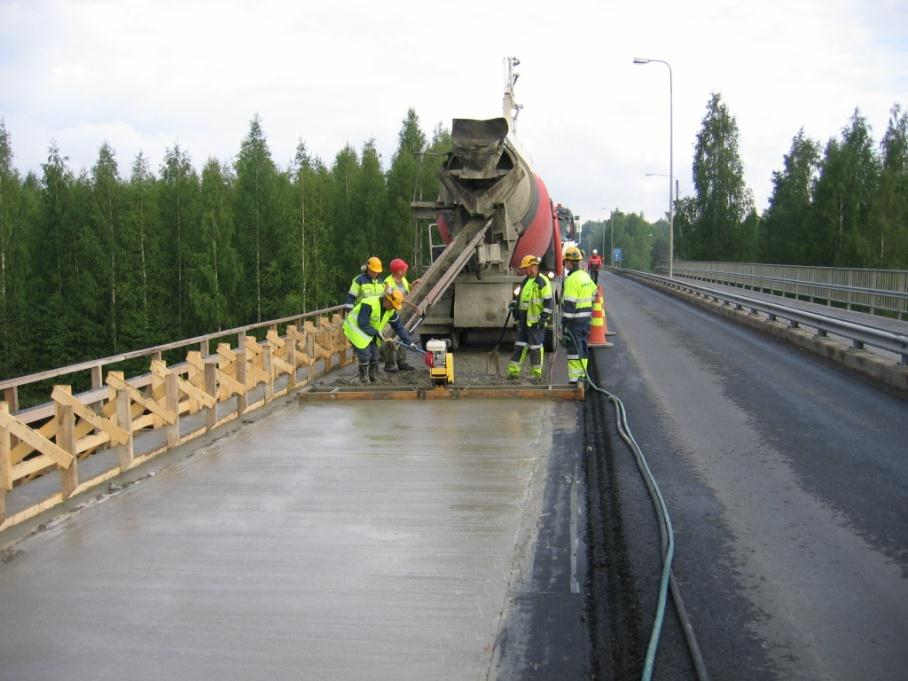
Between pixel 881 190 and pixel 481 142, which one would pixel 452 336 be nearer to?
pixel 481 142

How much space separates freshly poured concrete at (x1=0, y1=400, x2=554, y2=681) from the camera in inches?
167

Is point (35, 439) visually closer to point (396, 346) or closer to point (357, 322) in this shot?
point (357, 322)

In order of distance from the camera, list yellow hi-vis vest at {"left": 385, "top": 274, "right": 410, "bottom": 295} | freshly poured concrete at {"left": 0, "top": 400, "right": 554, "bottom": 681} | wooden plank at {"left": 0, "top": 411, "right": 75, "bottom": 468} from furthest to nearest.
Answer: yellow hi-vis vest at {"left": 385, "top": 274, "right": 410, "bottom": 295}
wooden plank at {"left": 0, "top": 411, "right": 75, "bottom": 468}
freshly poured concrete at {"left": 0, "top": 400, "right": 554, "bottom": 681}

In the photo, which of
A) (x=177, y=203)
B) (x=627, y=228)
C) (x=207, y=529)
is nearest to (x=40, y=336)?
(x=177, y=203)

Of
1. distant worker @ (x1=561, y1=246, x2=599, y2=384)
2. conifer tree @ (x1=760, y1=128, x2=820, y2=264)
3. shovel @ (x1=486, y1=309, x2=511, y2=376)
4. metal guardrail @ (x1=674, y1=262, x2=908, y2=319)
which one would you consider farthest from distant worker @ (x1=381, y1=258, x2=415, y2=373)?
conifer tree @ (x1=760, y1=128, x2=820, y2=264)

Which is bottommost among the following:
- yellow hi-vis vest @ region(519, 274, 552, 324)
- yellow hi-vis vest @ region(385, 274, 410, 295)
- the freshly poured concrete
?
the freshly poured concrete

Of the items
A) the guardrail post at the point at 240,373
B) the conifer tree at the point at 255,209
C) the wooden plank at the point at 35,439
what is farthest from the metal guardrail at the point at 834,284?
the conifer tree at the point at 255,209

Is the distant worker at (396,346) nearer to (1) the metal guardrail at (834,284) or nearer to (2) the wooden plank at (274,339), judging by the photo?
(2) the wooden plank at (274,339)

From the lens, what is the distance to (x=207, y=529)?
6.18m

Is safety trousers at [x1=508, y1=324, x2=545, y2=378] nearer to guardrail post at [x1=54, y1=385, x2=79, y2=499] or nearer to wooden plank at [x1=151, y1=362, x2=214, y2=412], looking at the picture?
wooden plank at [x1=151, y1=362, x2=214, y2=412]

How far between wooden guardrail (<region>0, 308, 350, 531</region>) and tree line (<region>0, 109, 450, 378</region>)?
117ft

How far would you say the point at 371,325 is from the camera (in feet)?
38.3

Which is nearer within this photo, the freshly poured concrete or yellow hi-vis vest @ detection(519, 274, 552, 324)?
the freshly poured concrete

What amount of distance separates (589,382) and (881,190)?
47496 millimetres
